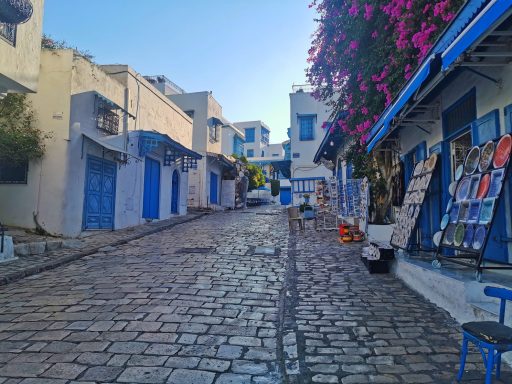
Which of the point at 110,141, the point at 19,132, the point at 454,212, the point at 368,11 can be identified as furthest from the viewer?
the point at 110,141

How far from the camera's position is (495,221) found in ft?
15.6

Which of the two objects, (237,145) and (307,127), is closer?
(307,127)

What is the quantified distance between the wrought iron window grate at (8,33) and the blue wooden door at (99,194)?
13.4 ft

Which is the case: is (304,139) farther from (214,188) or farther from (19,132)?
(19,132)

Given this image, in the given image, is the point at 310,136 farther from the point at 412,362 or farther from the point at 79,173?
the point at 412,362

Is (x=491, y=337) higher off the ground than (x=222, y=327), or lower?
higher

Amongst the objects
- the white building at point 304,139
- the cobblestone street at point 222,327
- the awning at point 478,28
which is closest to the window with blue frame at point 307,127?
the white building at point 304,139

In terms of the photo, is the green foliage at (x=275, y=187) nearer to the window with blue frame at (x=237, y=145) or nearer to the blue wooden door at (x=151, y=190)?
the window with blue frame at (x=237, y=145)

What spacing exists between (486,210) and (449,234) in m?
0.86

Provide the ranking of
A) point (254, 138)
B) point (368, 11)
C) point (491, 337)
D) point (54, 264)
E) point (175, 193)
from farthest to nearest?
point (254, 138) < point (175, 193) < point (54, 264) < point (368, 11) < point (491, 337)

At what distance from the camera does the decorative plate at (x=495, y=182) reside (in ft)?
13.5

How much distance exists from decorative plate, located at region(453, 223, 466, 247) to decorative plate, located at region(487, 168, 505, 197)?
2.07 ft

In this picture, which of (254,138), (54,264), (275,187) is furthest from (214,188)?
(254,138)

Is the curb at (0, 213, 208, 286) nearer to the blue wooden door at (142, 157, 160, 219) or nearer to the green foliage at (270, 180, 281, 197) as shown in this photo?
the blue wooden door at (142, 157, 160, 219)
